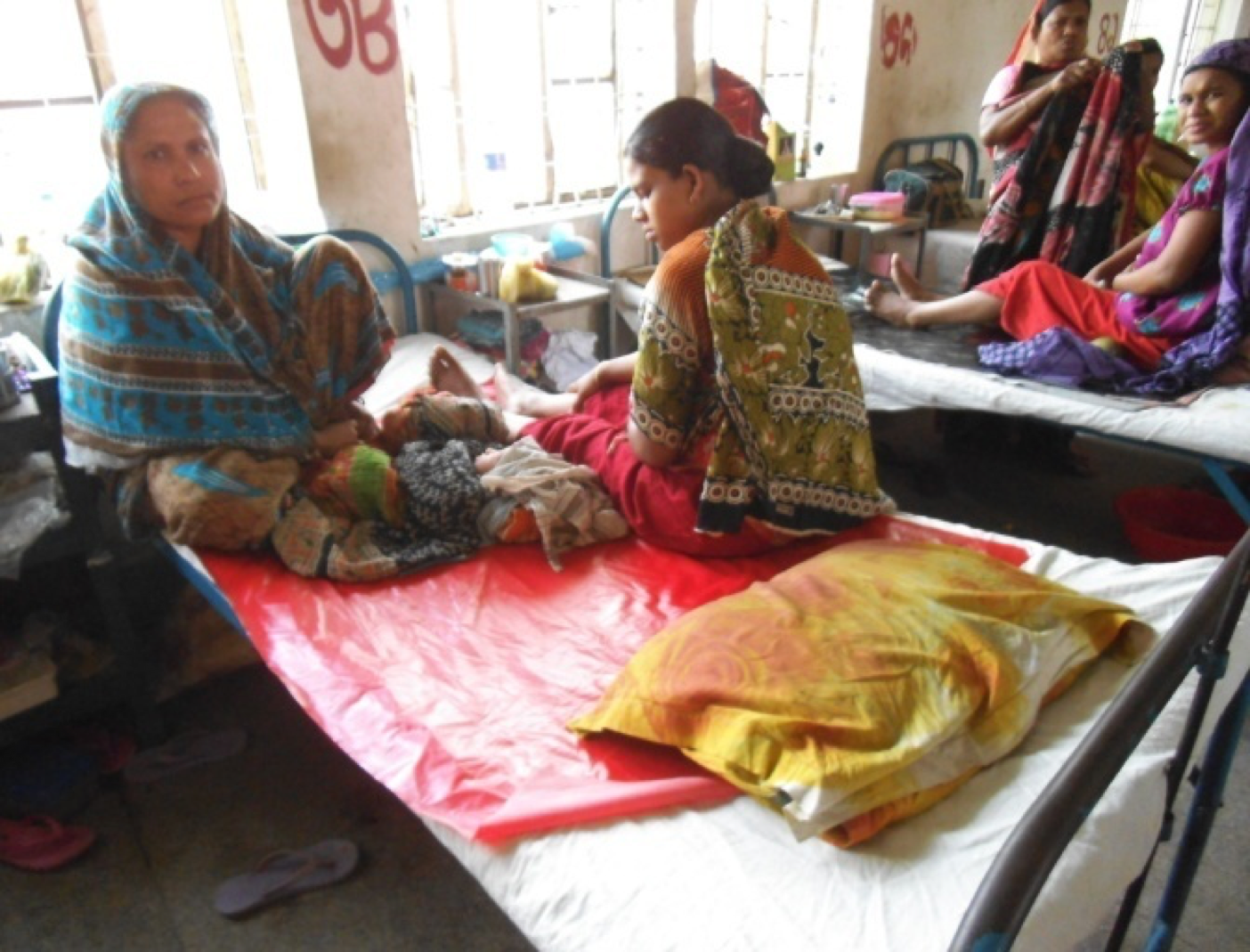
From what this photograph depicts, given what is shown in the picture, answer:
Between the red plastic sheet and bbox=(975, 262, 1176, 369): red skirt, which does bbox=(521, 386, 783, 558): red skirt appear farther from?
bbox=(975, 262, 1176, 369): red skirt

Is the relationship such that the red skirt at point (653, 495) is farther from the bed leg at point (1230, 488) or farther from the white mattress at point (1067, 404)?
the bed leg at point (1230, 488)

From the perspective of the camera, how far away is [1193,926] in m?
1.64

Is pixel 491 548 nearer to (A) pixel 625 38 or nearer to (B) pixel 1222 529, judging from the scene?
(B) pixel 1222 529

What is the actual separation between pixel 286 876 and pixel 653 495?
3.39ft

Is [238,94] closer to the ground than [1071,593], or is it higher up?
higher up

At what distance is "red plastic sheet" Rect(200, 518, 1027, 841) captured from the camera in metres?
1.18

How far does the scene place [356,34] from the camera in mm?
2863

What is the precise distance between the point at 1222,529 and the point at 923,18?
328 centimetres

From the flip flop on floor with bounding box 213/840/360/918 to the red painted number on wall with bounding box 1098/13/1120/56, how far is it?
6.61 metres

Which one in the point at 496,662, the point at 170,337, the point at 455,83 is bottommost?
the point at 496,662

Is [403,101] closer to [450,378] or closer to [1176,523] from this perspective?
[450,378]

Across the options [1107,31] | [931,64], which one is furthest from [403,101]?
[1107,31]

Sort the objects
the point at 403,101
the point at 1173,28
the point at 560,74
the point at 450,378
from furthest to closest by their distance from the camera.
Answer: the point at 1173,28 < the point at 560,74 < the point at 403,101 < the point at 450,378

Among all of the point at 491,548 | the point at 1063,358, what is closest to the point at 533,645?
the point at 491,548
